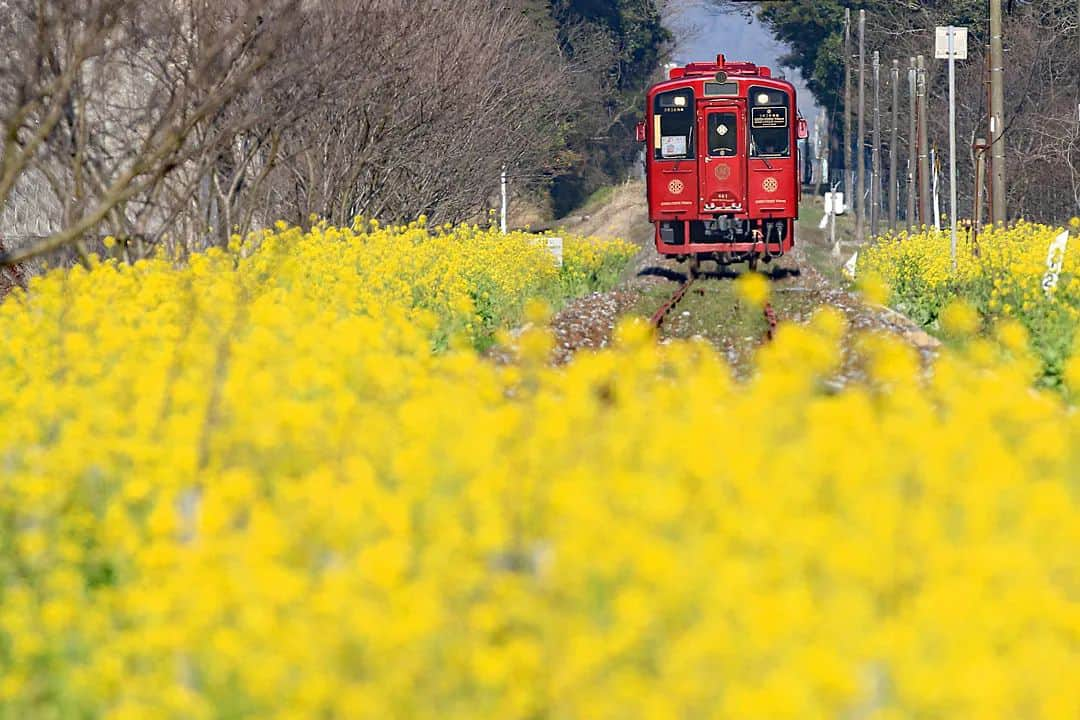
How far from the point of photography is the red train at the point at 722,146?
81.7 feet

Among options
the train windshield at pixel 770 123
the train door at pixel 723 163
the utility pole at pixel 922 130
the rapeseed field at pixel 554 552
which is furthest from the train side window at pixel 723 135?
the rapeseed field at pixel 554 552

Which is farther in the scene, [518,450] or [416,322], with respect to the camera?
[416,322]

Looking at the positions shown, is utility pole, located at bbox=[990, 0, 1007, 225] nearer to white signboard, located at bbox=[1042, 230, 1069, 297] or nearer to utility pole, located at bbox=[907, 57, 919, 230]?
white signboard, located at bbox=[1042, 230, 1069, 297]

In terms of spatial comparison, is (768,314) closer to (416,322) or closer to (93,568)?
(416,322)

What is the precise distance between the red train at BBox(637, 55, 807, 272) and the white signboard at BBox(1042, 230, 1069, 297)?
7821 mm

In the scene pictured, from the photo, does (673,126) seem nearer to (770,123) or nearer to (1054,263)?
(770,123)

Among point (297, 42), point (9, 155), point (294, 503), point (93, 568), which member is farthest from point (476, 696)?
point (297, 42)

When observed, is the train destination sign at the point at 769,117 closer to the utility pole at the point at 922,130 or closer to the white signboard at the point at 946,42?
the white signboard at the point at 946,42

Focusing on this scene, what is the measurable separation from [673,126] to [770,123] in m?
1.33

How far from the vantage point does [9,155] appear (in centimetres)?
973

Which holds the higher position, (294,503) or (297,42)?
(297,42)

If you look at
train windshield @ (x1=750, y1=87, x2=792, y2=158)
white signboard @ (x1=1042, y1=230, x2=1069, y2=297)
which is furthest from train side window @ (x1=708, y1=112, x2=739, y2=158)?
white signboard @ (x1=1042, y1=230, x2=1069, y2=297)

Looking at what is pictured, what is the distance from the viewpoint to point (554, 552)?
4.27 meters

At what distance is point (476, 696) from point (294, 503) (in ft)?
3.23
